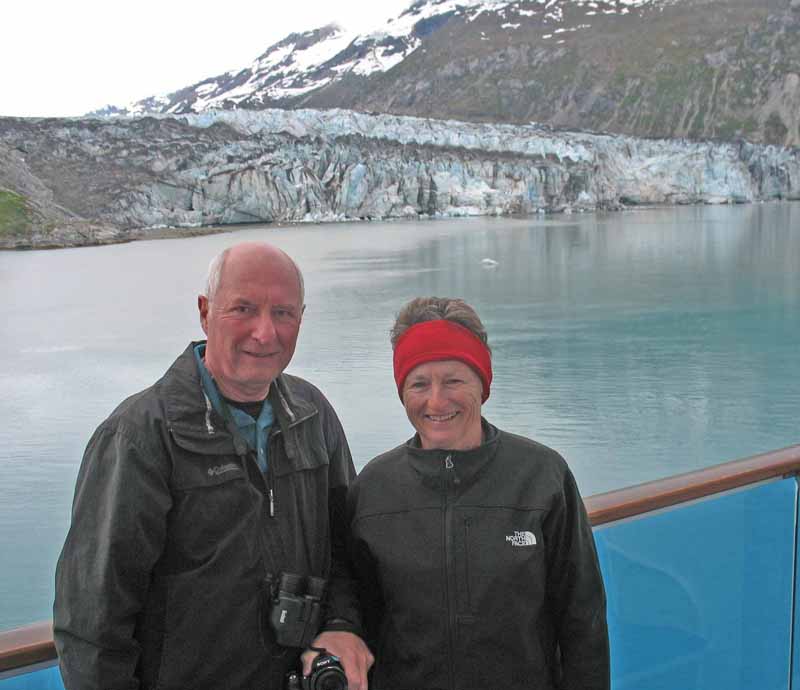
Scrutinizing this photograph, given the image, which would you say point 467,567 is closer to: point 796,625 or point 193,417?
point 193,417

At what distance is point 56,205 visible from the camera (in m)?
24.4

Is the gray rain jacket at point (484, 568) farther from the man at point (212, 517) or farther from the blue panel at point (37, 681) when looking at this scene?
the blue panel at point (37, 681)

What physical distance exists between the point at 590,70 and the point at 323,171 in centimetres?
6211

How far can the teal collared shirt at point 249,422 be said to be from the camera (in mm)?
983

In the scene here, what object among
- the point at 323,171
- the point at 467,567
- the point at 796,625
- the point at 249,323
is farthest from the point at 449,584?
the point at 323,171

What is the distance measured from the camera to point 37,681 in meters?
0.88

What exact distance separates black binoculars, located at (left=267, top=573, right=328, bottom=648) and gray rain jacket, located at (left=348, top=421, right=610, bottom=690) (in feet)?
0.37

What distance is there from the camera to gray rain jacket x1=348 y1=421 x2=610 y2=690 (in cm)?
103

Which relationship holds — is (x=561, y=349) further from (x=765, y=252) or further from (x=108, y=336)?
(x=765, y=252)

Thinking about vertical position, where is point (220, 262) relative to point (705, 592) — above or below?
above

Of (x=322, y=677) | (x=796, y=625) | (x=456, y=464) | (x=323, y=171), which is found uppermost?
(x=323, y=171)

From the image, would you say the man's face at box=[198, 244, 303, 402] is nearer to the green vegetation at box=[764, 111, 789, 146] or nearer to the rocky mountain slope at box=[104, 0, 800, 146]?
the rocky mountain slope at box=[104, 0, 800, 146]

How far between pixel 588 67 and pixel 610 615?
294 feet

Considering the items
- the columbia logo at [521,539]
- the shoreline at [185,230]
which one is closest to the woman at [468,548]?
the columbia logo at [521,539]
